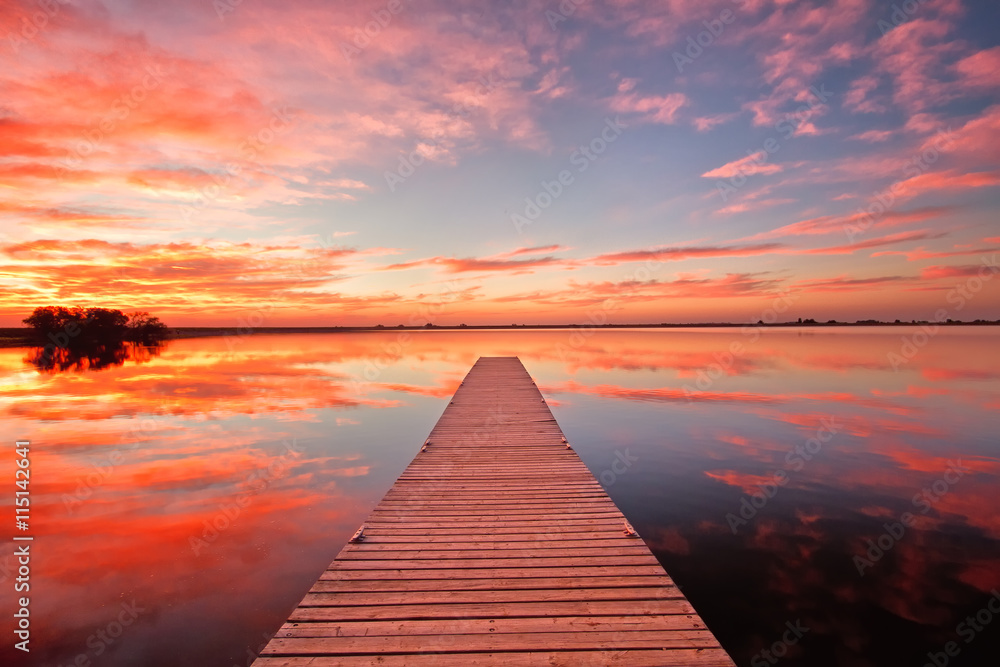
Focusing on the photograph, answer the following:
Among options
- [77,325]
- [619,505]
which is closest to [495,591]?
[619,505]

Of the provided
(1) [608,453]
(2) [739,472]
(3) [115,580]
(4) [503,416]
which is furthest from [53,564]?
(2) [739,472]

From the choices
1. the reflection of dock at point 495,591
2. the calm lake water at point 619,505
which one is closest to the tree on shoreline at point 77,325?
the calm lake water at point 619,505

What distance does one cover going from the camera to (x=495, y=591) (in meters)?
3.90

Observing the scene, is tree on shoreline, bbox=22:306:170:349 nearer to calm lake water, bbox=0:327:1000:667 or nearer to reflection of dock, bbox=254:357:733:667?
calm lake water, bbox=0:327:1000:667

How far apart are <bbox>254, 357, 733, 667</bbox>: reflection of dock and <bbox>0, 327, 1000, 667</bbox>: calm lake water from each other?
140 centimetres

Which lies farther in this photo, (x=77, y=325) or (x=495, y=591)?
(x=77, y=325)

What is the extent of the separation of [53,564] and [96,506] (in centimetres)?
225

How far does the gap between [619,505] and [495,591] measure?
4.73m

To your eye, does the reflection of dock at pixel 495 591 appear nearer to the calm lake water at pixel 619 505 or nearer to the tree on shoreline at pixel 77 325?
the calm lake water at pixel 619 505

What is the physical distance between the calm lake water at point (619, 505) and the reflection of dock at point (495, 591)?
4.59 feet

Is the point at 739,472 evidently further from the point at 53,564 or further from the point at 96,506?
the point at 96,506

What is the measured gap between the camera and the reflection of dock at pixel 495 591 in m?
3.17

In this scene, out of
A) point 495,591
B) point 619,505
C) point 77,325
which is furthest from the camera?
point 77,325

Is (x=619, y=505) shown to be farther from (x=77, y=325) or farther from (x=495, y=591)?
(x=77, y=325)
